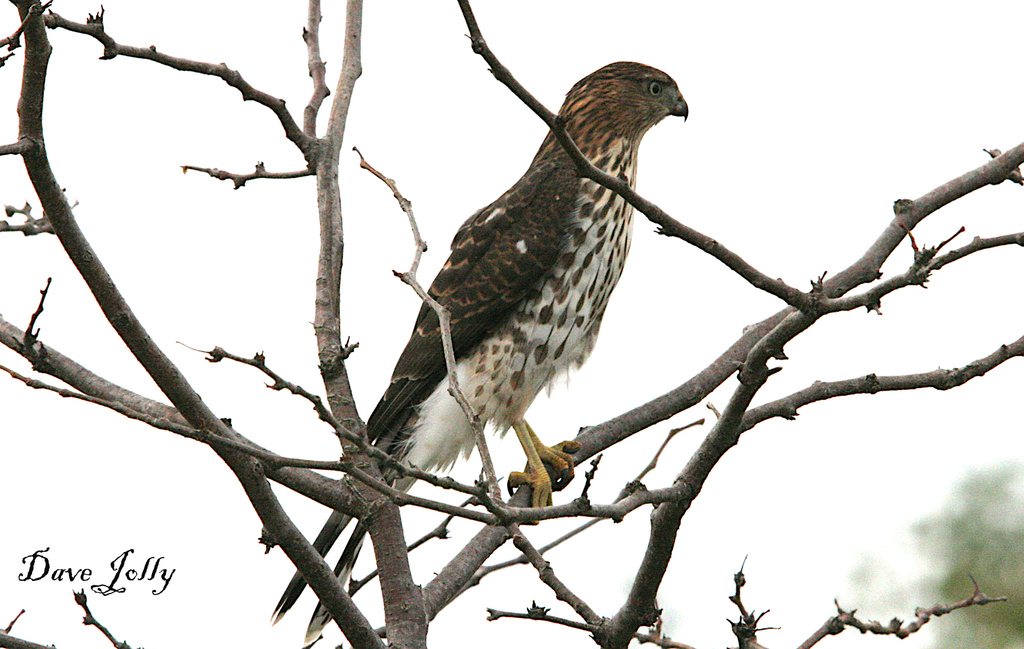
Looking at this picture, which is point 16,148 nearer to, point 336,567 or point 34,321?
point 34,321

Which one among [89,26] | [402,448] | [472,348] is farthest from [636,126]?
[89,26]

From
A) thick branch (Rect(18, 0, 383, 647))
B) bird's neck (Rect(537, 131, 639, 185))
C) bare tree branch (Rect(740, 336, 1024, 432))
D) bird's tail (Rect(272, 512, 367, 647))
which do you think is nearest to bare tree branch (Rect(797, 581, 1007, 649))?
bare tree branch (Rect(740, 336, 1024, 432))

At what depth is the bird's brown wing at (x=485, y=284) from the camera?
4.25 m

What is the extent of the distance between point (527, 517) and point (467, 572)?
1.26m

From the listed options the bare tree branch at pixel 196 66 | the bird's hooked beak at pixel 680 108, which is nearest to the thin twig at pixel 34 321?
the bare tree branch at pixel 196 66

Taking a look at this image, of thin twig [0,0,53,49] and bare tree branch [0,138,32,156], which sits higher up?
thin twig [0,0,53,49]

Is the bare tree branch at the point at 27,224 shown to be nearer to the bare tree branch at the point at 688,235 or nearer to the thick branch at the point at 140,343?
the thick branch at the point at 140,343

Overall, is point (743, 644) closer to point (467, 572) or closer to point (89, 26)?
point (467, 572)

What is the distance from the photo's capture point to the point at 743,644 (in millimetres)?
2275

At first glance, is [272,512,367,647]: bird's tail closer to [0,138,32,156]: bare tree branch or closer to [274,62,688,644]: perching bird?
[274,62,688,644]: perching bird

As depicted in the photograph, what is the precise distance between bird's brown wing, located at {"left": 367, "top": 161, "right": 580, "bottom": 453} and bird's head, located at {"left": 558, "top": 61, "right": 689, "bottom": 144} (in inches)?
19.7

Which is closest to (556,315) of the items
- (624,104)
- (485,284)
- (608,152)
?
(485,284)

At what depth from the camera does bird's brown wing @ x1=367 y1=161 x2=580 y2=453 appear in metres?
4.25

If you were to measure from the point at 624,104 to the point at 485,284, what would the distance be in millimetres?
1226
